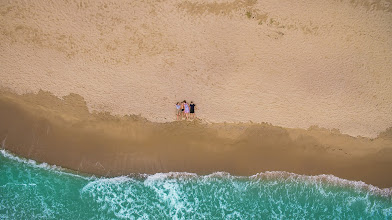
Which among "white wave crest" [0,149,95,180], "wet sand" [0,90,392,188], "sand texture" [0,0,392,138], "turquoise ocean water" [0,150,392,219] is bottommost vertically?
"turquoise ocean water" [0,150,392,219]

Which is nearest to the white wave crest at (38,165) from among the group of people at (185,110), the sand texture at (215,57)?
the sand texture at (215,57)

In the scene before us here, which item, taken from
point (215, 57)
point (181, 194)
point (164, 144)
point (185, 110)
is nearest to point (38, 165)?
point (164, 144)

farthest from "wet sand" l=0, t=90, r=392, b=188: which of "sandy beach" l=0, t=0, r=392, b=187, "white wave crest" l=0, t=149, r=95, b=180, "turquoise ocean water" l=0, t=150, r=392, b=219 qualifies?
"turquoise ocean water" l=0, t=150, r=392, b=219

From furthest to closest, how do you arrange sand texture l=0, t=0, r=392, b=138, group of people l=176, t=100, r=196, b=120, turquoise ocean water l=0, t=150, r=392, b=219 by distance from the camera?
1. turquoise ocean water l=0, t=150, r=392, b=219
2. group of people l=176, t=100, r=196, b=120
3. sand texture l=0, t=0, r=392, b=138

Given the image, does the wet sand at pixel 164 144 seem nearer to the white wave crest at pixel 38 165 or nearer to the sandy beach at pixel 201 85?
the sandy beach at pixel 201 85

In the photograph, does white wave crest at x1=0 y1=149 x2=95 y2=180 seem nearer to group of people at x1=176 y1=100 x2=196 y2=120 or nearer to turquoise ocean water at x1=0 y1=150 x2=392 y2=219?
turquoise ocean water at x1=0 y1=150 x2=392 y2=219

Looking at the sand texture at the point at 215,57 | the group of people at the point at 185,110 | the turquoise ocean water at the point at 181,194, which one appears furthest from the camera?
the turquoise ocean water at the point at 181,194
